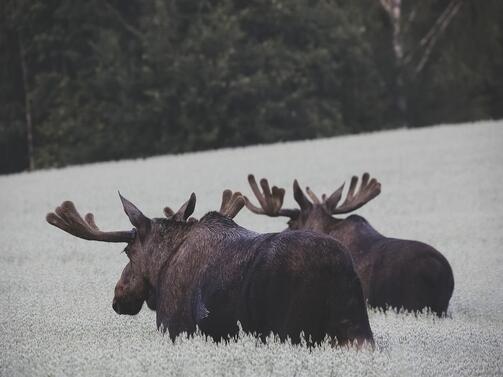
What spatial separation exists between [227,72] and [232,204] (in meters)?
29.5

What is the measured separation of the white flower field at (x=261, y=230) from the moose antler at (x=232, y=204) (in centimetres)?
81

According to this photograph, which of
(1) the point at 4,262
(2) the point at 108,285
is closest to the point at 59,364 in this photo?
(2) the point at 108,285

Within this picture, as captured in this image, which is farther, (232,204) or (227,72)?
(227,72)

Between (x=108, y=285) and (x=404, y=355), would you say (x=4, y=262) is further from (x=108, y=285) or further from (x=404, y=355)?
(x=404, y=355)

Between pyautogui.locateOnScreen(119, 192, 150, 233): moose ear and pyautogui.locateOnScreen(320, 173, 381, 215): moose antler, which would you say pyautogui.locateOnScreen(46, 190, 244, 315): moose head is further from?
pyautogui.locateOnScreen(320, 173, 381, 215): moose antler

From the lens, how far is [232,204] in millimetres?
6539

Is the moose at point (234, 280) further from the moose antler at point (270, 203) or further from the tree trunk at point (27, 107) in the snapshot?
the tree trunk at point (27, 107)

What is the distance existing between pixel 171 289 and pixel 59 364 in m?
0.93

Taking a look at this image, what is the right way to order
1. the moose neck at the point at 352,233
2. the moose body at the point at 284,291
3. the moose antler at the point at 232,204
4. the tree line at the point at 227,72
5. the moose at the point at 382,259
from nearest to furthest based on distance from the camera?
1. the moose body at the point at 284,291
2. the moose antler at the point at 232,204
3. the moose at the point at 382,259
4. the moose neck at the point at 352,233
5. the tree line at the point at 227,72

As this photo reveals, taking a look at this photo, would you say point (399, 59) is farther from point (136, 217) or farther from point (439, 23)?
point (136, 217)

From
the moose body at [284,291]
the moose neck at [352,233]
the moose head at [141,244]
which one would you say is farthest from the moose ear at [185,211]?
the moose neck at [352,233]

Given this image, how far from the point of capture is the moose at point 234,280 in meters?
5.27

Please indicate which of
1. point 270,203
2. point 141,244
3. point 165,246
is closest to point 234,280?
point 165,246

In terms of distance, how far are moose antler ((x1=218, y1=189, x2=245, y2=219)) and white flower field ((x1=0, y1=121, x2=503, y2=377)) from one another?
0.81 m
